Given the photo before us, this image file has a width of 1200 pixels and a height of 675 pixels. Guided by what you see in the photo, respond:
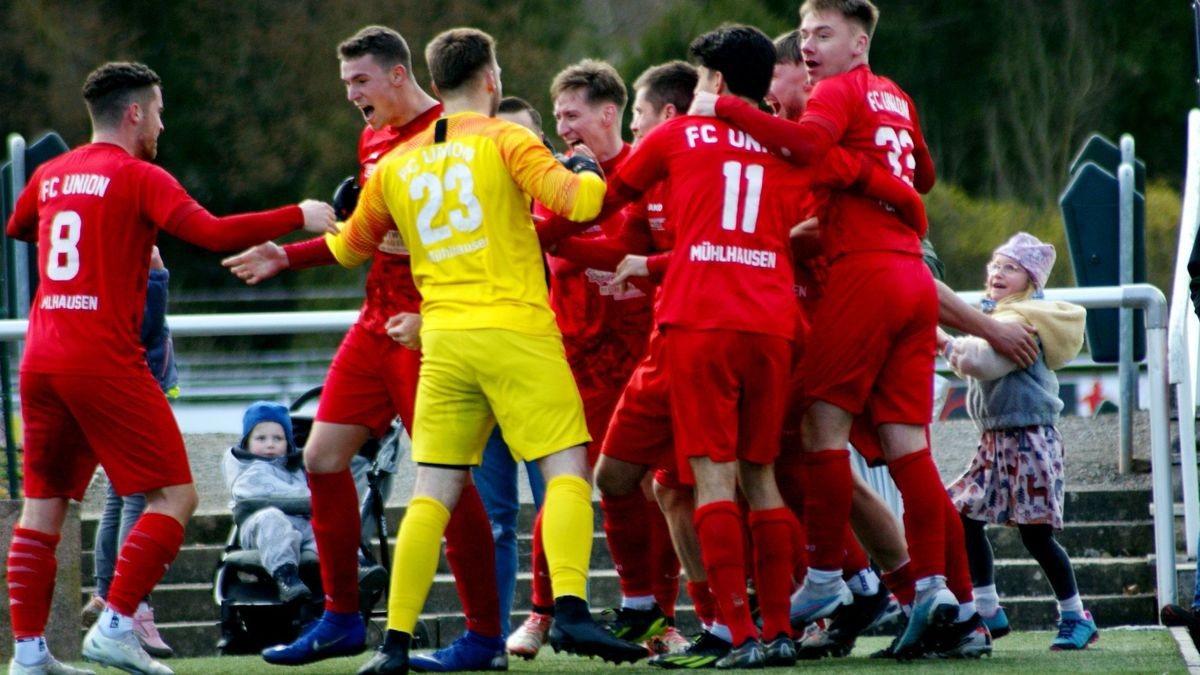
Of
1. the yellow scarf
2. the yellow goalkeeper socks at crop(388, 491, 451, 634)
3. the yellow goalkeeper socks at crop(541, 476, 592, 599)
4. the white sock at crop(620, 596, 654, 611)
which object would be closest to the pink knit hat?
the yellow scarf

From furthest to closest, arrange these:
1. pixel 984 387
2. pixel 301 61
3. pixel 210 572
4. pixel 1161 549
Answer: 1. pixel 301 61
2. pixel 210 572
3. pixel 1161 549
4. pixel 984 387

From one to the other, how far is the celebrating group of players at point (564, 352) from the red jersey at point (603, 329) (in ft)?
1.38

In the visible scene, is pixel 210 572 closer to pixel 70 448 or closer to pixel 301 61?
pixel 70 448

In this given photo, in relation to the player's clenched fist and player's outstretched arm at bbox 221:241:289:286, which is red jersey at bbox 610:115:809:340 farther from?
player's outstretched arm at bbox 221:241:289:286

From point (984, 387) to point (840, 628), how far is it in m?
1.23

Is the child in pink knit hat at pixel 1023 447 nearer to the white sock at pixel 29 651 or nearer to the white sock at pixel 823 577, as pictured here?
the white sock at pixel 823 577

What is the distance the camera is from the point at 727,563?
6.20 m

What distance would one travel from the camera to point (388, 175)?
21.1ft

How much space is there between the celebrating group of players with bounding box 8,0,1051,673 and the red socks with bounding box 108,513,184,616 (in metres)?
0.01

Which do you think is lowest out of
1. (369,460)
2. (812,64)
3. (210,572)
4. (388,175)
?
(210,572)

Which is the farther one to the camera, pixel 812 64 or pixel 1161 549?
pixel 1161 549

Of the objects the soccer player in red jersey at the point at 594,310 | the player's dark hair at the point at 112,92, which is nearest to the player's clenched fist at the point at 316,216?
the player's dark hair at the point at 112,92

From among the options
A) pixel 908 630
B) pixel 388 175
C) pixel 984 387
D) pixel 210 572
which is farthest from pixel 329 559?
pixel 210 572

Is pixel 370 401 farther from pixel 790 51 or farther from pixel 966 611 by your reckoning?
pixel 966 611
